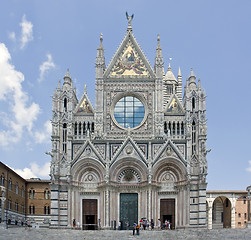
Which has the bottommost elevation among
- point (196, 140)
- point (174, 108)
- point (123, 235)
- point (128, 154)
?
point (123, 235)

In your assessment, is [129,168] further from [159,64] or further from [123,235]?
[159,64]

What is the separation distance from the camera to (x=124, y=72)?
5144 centimetres

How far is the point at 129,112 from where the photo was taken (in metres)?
50.8

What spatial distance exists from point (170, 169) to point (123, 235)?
37.6ft

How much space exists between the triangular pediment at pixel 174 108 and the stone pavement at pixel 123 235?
1400 centimetres

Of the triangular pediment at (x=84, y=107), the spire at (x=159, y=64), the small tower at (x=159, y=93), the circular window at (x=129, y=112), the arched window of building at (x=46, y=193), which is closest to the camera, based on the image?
the small tower at (x=159, y=93)

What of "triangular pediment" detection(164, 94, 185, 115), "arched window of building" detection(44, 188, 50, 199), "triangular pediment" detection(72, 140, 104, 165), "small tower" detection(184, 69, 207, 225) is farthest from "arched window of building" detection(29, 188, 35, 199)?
"small tower" detection(184, 69, 207, 225)

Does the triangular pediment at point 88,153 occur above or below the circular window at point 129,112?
below

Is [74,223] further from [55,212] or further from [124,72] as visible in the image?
[124,72]

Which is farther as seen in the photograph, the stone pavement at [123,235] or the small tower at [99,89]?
the small tower at [99,89]

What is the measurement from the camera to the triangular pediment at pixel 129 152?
48062mm

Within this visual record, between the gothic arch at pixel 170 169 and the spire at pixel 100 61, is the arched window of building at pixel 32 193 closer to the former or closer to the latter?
the spire at pixel 100 61

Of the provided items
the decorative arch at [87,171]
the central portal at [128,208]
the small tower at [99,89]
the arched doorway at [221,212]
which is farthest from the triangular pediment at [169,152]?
the arched doorway at [221,212]

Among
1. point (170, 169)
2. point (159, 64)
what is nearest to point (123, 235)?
point (170, 169)
